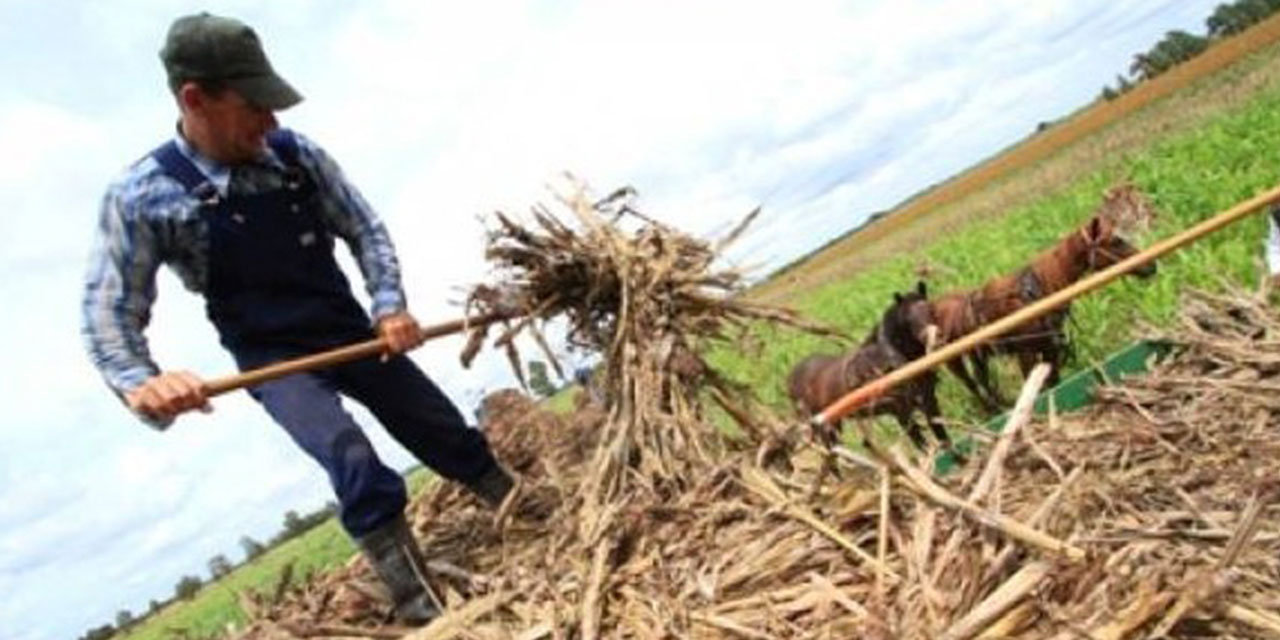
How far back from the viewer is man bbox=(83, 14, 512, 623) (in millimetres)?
4215

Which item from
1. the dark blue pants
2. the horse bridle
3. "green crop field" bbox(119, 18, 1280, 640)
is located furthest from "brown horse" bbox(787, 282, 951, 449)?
the dark blue pants

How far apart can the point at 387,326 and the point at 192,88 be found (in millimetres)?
1004

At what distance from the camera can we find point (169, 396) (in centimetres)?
396

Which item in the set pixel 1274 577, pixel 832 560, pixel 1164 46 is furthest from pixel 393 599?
pixel 1164 46

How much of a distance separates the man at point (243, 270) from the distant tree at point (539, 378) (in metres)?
0.44

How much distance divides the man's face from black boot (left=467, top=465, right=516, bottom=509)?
146 cm

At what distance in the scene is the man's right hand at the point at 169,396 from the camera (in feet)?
13.0

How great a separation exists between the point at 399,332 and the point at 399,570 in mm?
833

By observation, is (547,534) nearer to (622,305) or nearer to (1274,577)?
(622,305)

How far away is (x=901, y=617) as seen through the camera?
9.70 ft

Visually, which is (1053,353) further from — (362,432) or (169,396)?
(169,396)

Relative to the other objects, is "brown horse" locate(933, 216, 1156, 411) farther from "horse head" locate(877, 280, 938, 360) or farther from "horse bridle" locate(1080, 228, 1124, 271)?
"horse head" locate(877, 280, 938, 360)

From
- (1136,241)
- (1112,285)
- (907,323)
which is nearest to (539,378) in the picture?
(907,323)

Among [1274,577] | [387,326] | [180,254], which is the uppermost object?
[180,254]
